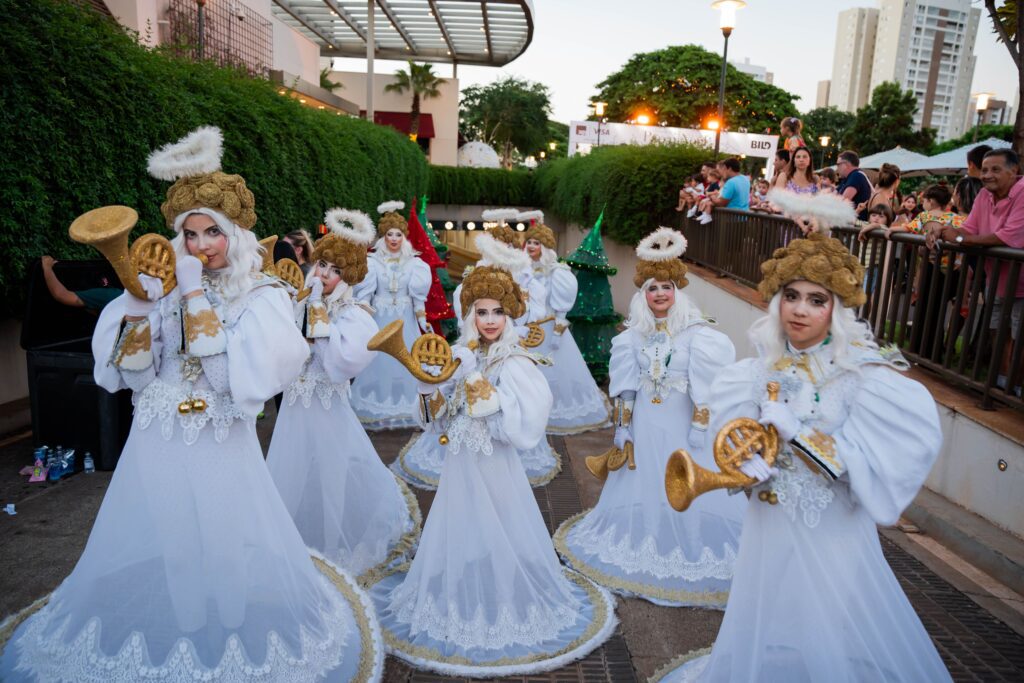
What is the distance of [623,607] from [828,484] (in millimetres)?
1965

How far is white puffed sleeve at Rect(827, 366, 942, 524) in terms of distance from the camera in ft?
9.19

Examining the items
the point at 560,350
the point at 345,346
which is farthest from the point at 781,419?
the point at 560,350

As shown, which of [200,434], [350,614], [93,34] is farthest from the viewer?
Answer: [93,34]

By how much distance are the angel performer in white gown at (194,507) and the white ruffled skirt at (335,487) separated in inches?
57.3

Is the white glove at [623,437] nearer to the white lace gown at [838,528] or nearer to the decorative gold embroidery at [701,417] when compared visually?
the decorative gold embroidery at [701,417]

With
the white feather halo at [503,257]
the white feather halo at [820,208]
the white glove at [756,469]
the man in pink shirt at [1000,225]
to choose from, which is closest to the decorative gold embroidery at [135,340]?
the white feather halo at [503,257]

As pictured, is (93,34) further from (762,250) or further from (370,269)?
(762,250)

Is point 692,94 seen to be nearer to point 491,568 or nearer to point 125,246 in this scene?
point 491,568

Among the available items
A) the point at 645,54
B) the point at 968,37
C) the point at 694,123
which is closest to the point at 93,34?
the point at 694,123

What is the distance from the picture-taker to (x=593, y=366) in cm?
1031

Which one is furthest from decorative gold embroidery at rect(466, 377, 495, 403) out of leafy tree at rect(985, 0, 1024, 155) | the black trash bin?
leafy tree at rect(985, 0, 1024, 155)

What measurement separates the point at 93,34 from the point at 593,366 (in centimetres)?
702

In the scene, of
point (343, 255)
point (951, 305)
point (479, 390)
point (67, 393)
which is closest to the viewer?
point (479, 390)

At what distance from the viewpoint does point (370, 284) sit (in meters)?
8.38
